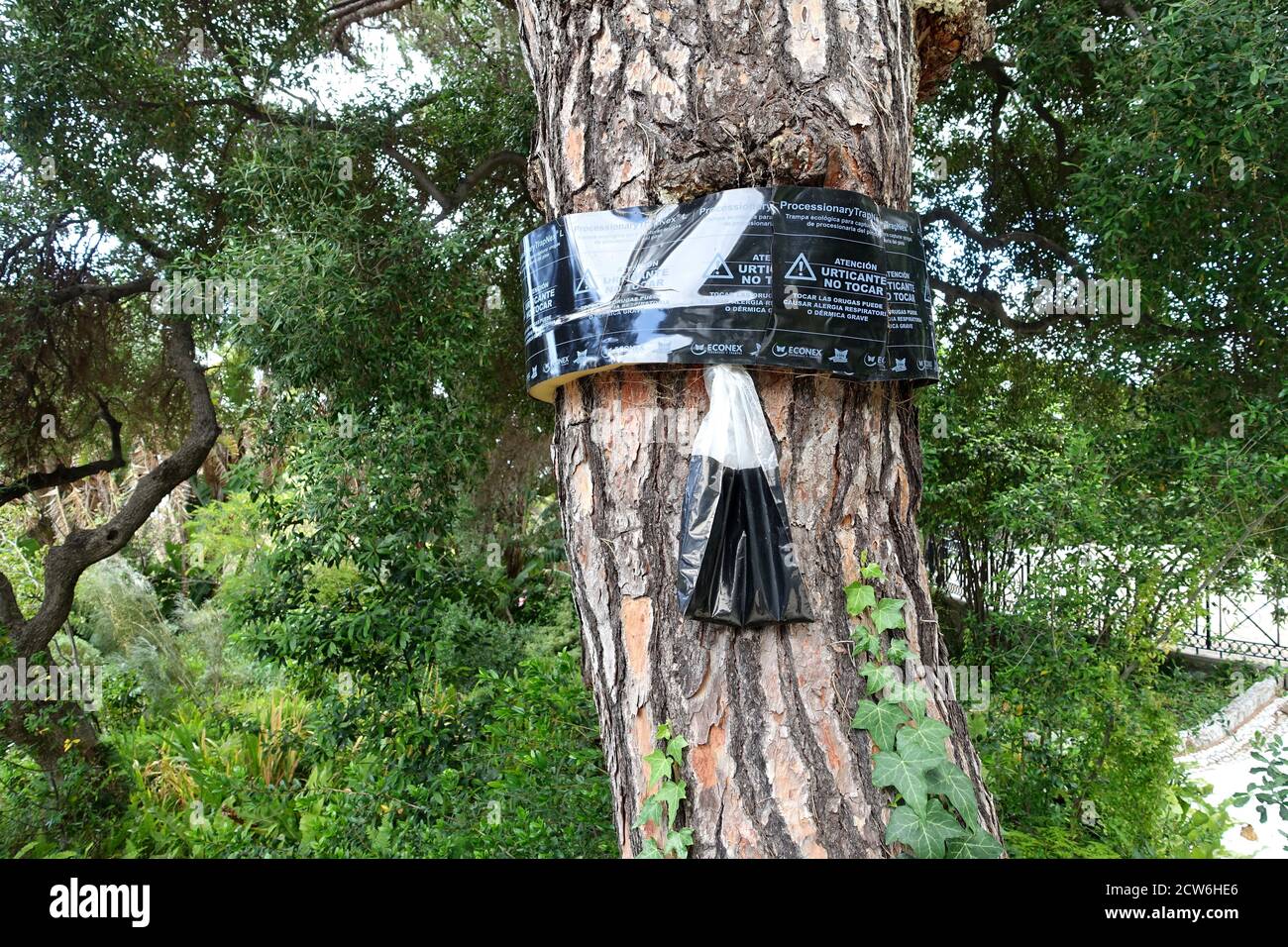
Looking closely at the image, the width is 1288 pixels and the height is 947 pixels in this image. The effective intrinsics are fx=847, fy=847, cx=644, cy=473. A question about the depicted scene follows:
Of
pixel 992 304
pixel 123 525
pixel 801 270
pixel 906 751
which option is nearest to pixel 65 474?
pixel 123 525

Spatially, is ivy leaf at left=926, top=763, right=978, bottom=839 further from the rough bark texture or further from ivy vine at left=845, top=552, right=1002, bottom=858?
the rough bark texture

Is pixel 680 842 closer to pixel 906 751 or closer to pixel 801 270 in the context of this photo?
pixel 906 751

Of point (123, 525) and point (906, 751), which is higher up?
point (123, 525)

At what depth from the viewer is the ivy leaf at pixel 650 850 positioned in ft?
5.70

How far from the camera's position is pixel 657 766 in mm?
1760

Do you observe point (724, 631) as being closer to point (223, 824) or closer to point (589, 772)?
point (589, 772)

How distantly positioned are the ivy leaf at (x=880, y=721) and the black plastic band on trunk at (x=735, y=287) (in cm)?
71

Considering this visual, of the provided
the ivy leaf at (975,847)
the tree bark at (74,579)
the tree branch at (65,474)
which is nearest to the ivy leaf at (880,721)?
the ivy leaf at (975,847)

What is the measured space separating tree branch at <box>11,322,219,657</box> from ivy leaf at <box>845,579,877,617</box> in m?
5.51

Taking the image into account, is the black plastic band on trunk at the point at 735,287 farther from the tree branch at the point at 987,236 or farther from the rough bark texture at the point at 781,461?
the tree branch at the point at 987,236

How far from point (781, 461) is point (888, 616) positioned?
401 mm

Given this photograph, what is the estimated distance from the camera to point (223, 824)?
201 inches

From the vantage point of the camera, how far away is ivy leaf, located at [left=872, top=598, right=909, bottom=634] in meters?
1.80
